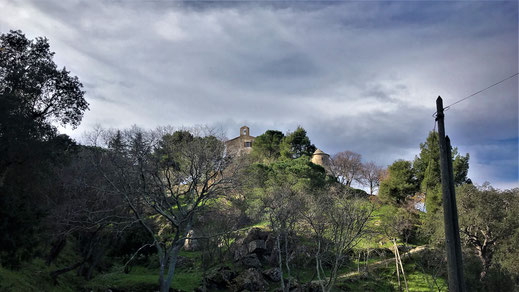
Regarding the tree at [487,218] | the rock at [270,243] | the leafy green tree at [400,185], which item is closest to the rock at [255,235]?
the rock at [270,243]

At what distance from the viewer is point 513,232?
1109 inches

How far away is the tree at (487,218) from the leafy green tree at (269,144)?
41963 mm

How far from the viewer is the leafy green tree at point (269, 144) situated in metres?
70.3

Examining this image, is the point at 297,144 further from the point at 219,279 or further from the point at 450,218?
the point at 450,218

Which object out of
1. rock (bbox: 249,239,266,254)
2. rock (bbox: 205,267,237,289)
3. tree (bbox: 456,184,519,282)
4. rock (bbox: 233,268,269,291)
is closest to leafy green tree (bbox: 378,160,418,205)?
tree (bbox: 456,184,519,282)

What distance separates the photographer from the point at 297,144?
71312mm

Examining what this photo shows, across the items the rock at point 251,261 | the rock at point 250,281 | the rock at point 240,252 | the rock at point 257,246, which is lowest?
the rock at point 250,281

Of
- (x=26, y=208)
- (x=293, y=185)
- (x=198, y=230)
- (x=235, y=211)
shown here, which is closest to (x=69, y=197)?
(x=26, y=208)

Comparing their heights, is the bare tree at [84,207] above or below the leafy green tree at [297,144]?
below

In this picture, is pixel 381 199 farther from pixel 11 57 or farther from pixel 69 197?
pixel 11 57

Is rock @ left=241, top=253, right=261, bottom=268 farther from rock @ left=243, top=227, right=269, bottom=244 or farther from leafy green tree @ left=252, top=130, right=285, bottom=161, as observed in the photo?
leafy green tree @ left=252, top=130, right=285, bottom=161

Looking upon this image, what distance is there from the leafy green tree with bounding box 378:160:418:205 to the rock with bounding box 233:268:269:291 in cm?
2329

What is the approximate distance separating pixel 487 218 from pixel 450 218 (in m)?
25.4

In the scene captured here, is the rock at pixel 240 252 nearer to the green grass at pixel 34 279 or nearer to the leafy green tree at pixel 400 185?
the green grass at pixel 34 279
